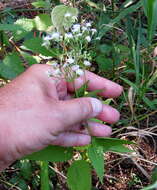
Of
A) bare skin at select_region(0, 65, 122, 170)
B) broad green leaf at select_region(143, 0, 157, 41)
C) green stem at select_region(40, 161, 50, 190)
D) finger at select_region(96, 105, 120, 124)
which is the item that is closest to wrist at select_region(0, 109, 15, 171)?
bare skin at select_region(0, 65, 122, 170)

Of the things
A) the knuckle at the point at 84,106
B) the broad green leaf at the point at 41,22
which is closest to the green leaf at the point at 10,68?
the broad green leaf at the point at 41,22

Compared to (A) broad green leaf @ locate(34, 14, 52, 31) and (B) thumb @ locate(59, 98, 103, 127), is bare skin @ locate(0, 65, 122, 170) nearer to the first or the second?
(B) thumb @ locate(59, 98, 103, 127)

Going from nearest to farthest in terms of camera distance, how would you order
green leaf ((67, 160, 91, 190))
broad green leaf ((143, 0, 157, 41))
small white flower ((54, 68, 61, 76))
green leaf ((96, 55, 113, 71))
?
small white flower ((54, 68, 61, 76))
green leaf ((67, 160, 91, 190))
broad green leaf ((143, 0, 157, 41))
green leaf ((96, 55, 113, 71))

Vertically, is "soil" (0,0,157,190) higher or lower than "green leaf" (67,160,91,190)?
lower

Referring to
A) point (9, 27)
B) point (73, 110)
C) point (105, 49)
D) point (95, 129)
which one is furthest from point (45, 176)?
point (105, 49)

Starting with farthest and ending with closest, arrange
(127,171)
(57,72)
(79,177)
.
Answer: (127,171)
(79,177)
(57,72)

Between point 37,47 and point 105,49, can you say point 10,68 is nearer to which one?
point 37,47
